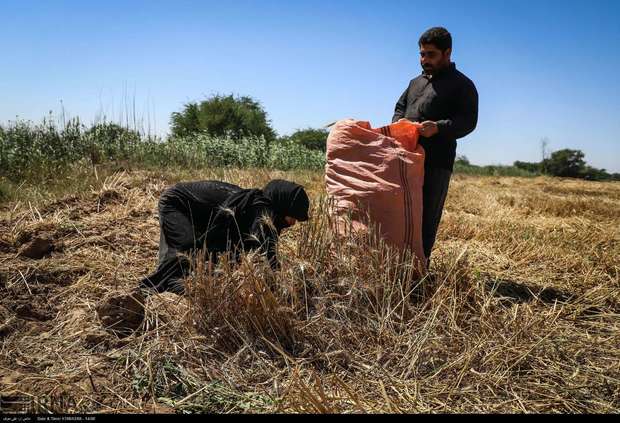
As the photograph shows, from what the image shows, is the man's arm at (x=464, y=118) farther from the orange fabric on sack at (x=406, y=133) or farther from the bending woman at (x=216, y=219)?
the bending woman at (x=216, y=219)

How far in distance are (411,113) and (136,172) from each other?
4011 millimetres

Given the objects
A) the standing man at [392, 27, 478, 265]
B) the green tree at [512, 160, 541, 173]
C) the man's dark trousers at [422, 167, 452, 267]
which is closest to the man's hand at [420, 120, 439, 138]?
the standing man at [392, 27, 478, 265]

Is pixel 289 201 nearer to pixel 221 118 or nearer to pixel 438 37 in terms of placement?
pixel 438 37

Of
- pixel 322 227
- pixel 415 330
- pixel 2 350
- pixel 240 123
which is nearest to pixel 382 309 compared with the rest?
pixel 415 330

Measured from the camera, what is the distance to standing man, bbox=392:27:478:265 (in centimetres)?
261

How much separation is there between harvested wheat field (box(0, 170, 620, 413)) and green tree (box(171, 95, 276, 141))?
20641 mm

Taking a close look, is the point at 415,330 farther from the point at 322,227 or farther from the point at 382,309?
the point at 322,227

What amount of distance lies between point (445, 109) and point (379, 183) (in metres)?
0.61

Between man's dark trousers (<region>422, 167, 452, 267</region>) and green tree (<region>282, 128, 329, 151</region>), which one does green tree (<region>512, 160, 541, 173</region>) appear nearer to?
green tree (<region>282, 128, 329, 151</region>)

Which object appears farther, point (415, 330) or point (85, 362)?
point (415, 330)

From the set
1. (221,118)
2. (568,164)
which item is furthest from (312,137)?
(568,164)

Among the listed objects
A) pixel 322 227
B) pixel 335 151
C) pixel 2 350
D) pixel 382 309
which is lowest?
pixel 2 350

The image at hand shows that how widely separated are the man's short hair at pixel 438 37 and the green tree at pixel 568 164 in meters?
28.4
